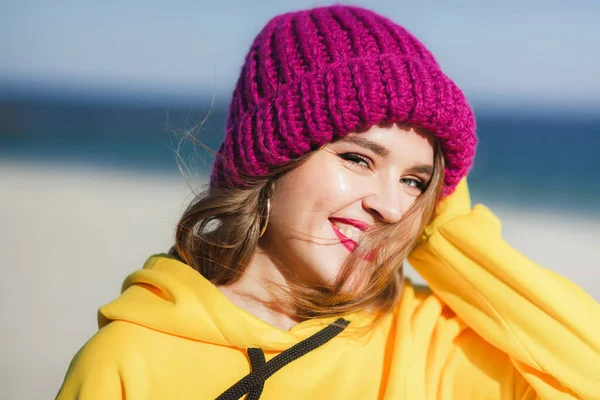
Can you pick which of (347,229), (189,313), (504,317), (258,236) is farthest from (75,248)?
(504,317)

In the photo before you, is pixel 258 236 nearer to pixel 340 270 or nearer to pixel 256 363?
pixel 340 270

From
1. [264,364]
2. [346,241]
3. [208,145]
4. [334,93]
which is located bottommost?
[208,145]

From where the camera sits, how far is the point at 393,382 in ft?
6.44

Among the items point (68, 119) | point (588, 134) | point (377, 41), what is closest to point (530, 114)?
point (588, 134)

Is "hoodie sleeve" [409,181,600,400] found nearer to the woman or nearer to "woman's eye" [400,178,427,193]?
the woman

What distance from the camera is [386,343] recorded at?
2.18 meters

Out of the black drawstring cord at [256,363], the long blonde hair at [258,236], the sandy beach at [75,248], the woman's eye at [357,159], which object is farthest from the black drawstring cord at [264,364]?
the sandy beach at [75,248]

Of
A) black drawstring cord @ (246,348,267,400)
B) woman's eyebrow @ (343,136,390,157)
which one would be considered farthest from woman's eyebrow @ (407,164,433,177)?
black drawstring cord @ (246,348,267,400)

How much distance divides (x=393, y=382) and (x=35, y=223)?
453 centimetres

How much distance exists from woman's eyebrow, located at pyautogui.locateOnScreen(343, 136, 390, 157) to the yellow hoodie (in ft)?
1.42

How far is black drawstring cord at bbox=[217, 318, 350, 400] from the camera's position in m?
1.89

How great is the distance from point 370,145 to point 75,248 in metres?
3.84

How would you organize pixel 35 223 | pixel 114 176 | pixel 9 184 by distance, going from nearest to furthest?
pixel 35 223, pixel 9 184, pixel 114 176

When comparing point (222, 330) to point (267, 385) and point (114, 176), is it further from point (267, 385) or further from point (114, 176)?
point (114, 176)
